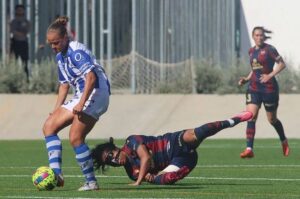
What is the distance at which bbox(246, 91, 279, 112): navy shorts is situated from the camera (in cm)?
2128

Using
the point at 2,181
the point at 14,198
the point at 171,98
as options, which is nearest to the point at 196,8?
the point at 171,98

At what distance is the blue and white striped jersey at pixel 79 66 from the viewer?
46.1ft

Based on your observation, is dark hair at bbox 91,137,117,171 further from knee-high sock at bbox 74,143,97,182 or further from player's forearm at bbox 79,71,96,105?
player's forearm at bbox 79,71,96,105

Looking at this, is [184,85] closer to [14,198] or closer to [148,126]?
[148,126]

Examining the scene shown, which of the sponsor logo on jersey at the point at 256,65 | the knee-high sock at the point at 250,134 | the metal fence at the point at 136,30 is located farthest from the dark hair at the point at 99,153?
the metal fence at the point at 136,30

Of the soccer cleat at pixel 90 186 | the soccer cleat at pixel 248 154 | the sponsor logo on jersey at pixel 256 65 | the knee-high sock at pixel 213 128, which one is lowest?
the soccer cleat at pixel 248 154

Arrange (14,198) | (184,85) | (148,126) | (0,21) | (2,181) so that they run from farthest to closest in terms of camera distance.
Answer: (0,21) < (184,85) < (148,126) < (2,181) < (14,198)

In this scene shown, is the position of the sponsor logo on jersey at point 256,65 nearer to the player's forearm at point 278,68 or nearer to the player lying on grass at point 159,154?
the player's forearm at point 278,68

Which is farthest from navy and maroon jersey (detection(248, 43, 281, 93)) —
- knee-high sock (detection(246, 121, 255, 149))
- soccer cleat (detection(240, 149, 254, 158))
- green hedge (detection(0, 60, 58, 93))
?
green hedge (detection(0, 60, 58, 93))

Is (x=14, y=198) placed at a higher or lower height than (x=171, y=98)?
higher

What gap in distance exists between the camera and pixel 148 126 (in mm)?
27844

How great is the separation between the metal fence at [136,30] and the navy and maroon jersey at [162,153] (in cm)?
1539

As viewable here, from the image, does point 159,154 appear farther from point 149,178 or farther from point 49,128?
point 49,128

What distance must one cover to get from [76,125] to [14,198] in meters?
1.27
